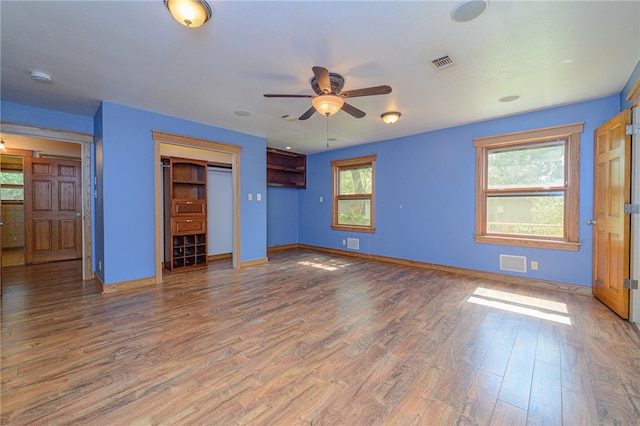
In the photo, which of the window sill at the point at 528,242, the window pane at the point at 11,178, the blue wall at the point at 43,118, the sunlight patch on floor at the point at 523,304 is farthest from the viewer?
the window pane at the point at 11,178

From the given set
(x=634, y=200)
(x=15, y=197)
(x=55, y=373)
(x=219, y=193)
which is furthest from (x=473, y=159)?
(x=15, y=197)

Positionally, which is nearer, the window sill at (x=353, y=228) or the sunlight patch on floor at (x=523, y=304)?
the sunlight patch on floor at (x=523, y=304)

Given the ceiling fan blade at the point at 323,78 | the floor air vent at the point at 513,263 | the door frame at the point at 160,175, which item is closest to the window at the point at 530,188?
the floor air vent at the point at 513,263

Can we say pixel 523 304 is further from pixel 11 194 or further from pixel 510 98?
pixel 11 194

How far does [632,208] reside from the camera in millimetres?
2676

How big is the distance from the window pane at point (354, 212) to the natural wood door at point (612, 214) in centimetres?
364

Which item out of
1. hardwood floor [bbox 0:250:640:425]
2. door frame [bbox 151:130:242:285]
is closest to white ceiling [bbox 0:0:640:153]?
door frame [bbox 151:130:242:285]

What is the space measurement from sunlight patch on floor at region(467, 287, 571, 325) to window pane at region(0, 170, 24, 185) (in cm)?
949

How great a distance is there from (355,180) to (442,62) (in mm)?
3879

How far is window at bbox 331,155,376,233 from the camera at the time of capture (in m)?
5.98

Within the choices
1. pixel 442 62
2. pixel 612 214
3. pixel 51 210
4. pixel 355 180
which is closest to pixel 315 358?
pixel 442 62

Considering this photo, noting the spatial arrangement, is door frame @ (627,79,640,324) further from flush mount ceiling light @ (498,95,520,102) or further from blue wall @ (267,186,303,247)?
blue wall @ (267,186,303,247)

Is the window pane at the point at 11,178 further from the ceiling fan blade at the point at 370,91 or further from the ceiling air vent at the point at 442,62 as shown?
the ceiling air vent at the point at 442,62

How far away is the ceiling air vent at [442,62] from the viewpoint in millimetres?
2471
